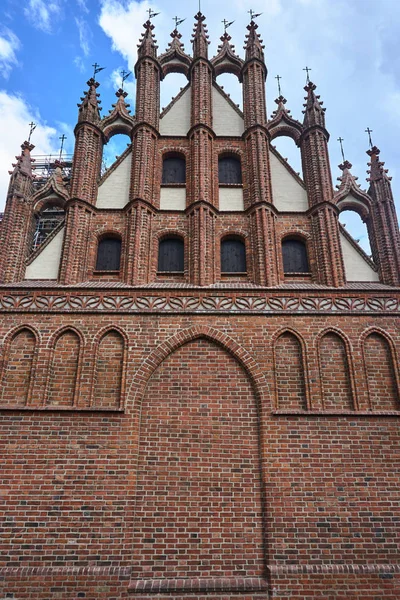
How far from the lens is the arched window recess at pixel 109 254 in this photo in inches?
402

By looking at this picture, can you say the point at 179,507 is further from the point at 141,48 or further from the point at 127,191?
the point at 141,48

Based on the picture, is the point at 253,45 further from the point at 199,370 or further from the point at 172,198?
the point at 199,370

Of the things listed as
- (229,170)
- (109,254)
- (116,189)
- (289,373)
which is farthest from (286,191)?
(289,373)

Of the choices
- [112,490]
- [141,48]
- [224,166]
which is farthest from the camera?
[141,48]

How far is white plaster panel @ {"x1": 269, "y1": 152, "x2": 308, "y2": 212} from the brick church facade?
0.04 m

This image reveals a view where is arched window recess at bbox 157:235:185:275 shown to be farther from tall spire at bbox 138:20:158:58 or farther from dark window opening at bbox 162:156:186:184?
tall spire at bbox 138:20:158:58

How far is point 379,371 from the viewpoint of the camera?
9.03 meters

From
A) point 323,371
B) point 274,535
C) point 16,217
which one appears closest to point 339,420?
point 323,371

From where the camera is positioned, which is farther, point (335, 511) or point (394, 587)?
point (335, 511)

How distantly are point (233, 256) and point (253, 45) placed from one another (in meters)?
6.59

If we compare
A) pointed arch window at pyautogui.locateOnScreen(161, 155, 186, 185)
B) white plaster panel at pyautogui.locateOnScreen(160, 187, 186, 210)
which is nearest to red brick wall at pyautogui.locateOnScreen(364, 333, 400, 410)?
white plaster panel at pyautogui.locateOnScreen(160, 187, 186, 210)

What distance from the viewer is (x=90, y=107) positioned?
464 inches

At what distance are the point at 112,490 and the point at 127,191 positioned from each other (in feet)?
21.5

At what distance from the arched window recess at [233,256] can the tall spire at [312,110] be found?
3.88 meters
